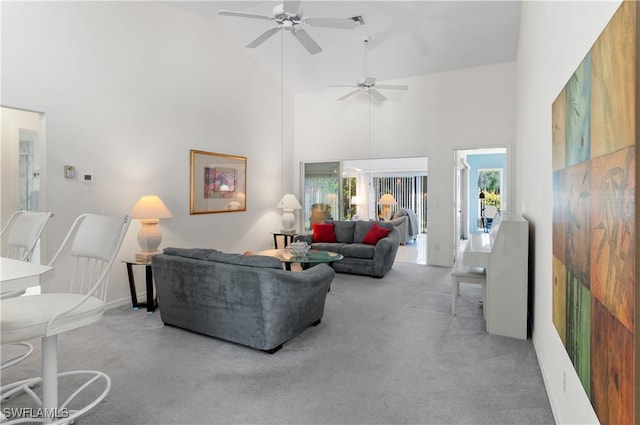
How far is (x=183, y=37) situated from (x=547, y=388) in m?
5.59

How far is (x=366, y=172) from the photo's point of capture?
1232cm

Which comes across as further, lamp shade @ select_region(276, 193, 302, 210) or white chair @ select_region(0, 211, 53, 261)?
lamp shade @ select_region(276, 193, 302, 210)

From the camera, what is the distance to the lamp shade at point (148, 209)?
403 cm

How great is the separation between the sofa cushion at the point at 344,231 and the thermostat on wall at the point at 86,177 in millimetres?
3886

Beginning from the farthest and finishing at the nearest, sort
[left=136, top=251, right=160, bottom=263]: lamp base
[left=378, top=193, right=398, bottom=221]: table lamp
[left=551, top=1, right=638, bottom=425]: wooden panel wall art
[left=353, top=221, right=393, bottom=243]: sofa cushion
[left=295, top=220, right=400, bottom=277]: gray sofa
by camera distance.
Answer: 1. [left=378, top=193, right=398, bottom=221]: table lamp
2. [left=353, top=221, right=393, bottom=243]: sofa cushion
3. [left=295, top=220, right=400, bottom=277]: gray sofa
4. [left=136, top=251, right=160, bottom=263]: lamp base
5. [left=551, top=1, right=638, bottom=425]: wooden panel wall art

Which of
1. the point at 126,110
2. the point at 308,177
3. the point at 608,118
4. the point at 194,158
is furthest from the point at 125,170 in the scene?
the point at 608,118

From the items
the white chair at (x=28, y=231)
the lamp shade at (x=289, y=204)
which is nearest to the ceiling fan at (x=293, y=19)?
the white chair at (x=28, y=231)

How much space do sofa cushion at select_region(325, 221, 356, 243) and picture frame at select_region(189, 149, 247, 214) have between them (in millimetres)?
1719

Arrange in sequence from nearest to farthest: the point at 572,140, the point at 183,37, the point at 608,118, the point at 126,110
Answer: the point at 608,118
the point at 572,140
the point at 126,110
the point at 183,37

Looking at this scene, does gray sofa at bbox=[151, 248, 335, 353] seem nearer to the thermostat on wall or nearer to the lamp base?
the lamp base

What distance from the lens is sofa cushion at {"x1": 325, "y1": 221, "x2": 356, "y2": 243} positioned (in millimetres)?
6387

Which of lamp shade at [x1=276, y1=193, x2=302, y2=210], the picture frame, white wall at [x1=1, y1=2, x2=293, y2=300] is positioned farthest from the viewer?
lamp shade at [x1=276, y1=193, x2=302, y2=210]

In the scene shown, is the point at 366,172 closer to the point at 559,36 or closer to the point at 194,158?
the point at 194,158

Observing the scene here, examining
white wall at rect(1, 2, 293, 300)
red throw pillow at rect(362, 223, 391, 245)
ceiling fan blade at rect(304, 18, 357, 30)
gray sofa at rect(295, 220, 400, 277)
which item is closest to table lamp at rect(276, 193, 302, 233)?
gray sofa at rect(295, 220, 400, 277)
